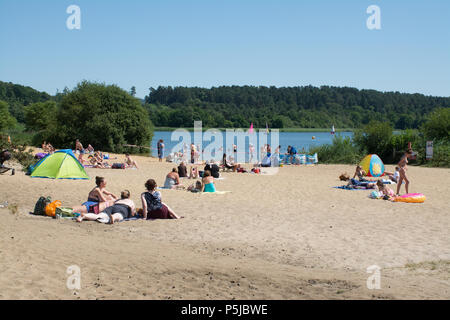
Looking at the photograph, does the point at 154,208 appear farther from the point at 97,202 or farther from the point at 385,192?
the point at 385,192

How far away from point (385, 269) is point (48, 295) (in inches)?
172

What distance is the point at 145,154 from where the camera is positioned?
1549 inches

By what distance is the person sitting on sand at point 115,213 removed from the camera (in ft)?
32.7

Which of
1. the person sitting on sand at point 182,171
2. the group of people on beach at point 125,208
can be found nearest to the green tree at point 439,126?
the person sitting on sand at point 182,171

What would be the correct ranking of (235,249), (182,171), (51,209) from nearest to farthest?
(235,249), (51,209), (182,171)

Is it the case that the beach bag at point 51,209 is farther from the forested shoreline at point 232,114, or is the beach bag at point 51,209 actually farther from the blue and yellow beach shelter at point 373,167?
the forested shoreline at point 232,114

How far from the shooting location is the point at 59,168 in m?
16.5

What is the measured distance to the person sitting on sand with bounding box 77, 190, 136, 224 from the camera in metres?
9.97

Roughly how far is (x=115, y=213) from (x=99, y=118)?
30.0 metres

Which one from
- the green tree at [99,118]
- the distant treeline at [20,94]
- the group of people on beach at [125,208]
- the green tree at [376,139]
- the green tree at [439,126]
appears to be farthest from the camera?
the distant treeline at [20,94]

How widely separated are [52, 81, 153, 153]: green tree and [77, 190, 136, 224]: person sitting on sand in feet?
96.0

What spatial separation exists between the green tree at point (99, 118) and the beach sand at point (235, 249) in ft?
84.1

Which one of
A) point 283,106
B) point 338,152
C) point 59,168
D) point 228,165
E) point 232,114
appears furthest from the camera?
point 283,106

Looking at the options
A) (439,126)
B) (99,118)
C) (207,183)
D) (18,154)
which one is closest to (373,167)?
(207,183)
